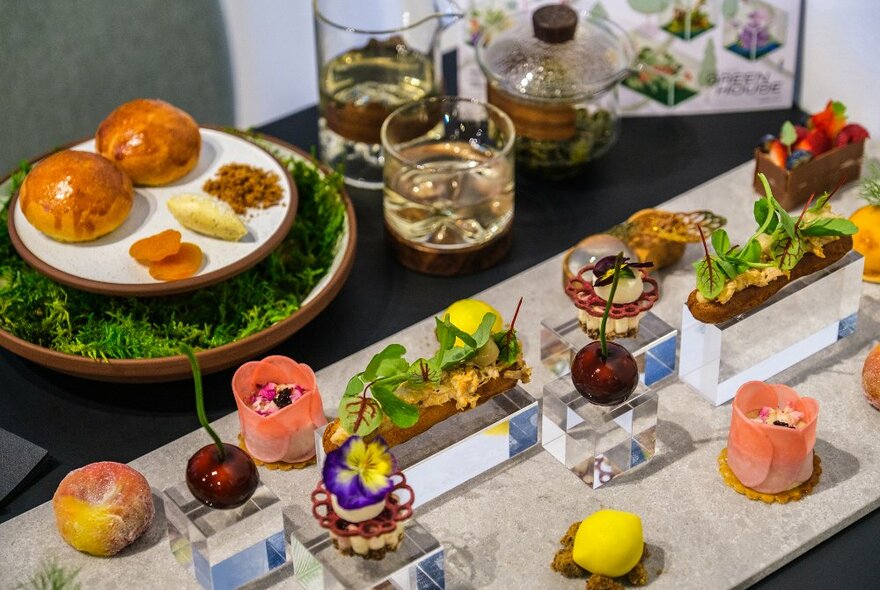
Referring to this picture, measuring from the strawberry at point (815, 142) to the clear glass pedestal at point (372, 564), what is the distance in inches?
29.2

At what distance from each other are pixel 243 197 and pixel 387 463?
514 millimetres

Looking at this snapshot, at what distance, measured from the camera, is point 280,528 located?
4.09 feet

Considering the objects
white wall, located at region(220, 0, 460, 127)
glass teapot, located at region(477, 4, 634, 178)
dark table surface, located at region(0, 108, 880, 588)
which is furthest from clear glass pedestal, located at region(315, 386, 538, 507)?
white wall, located at region(220, 0, 460, 127)

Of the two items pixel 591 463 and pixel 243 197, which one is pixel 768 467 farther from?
pixel 243 197

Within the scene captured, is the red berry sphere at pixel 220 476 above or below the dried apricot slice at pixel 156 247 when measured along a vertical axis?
below

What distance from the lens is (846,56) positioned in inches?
69.2

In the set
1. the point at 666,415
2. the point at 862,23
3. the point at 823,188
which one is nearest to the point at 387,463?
the point at 666,415

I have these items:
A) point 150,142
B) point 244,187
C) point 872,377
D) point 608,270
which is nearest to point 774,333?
point 872,377

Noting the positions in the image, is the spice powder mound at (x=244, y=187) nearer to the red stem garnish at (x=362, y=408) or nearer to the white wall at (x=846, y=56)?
the red stem garnish at (x=362, y=408)

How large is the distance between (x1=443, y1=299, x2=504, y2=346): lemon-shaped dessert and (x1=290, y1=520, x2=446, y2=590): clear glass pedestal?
0.28 meters

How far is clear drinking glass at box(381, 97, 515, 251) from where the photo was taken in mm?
1576

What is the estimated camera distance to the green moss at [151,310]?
4.73 feet

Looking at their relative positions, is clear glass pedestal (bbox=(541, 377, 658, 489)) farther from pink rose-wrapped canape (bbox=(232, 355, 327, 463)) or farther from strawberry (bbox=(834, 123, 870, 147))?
strawberry (bbox=(834, 123, 870, 147))

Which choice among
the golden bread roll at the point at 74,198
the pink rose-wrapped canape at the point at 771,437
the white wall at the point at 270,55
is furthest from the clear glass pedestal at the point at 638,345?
the white wall at the point at 270,55
